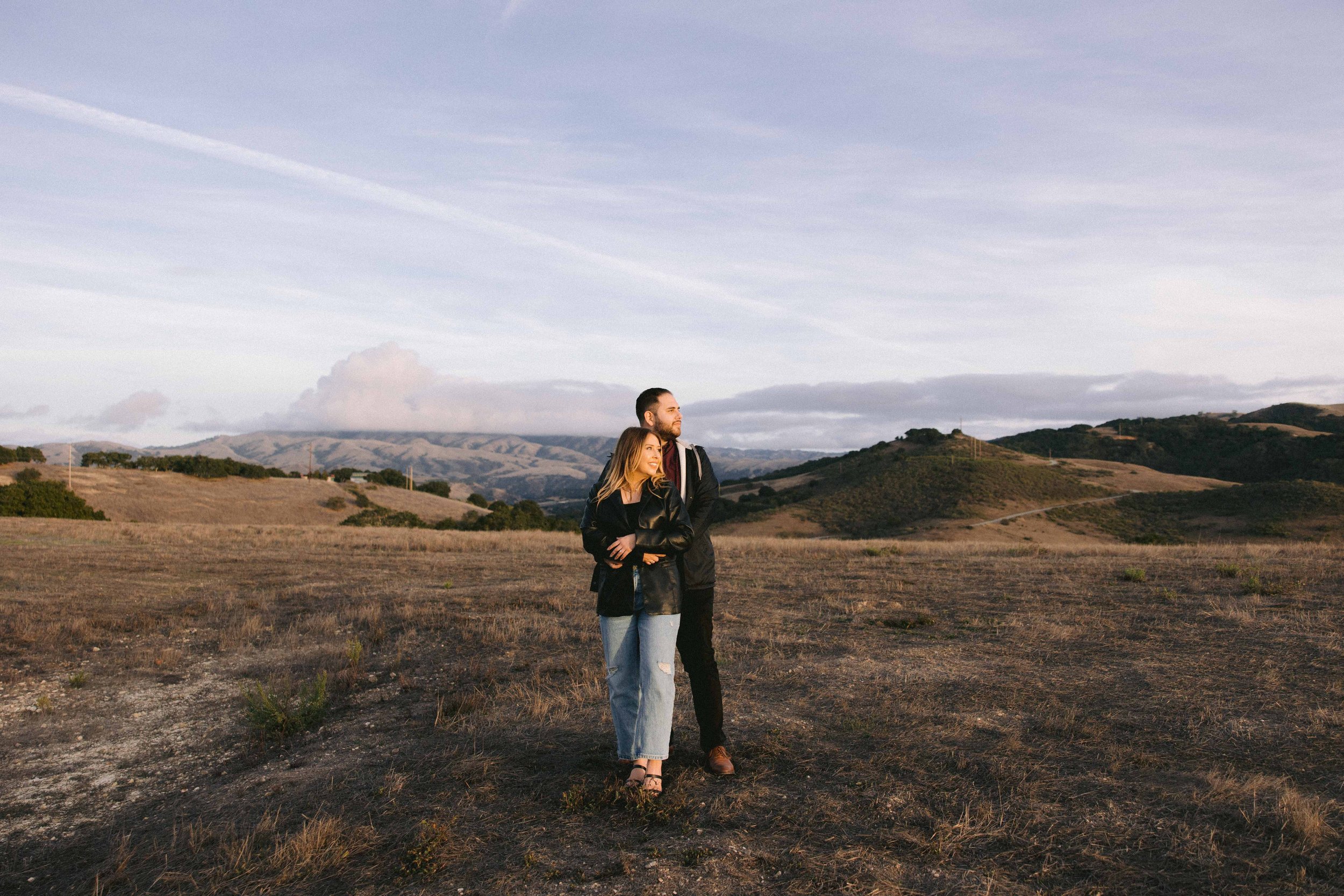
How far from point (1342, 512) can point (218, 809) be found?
68.9m

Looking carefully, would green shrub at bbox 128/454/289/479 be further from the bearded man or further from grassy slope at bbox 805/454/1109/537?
the bearded man

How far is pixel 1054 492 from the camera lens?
6719 centimetres

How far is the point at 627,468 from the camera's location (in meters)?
4.41

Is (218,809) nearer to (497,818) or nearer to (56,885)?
(56,885)

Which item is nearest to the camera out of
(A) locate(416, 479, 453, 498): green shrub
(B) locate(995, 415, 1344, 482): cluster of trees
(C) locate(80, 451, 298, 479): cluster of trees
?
(C) locate(80, 451, 298, 479): cluster of trees

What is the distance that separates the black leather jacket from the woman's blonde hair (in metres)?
0.05

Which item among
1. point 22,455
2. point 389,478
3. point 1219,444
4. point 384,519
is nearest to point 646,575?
point 384,519

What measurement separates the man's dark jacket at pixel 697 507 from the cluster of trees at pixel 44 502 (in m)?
49.3

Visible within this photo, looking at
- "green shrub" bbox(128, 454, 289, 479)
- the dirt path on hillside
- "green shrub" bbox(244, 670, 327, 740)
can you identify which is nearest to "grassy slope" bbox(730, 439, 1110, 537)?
the dirt path on hillside

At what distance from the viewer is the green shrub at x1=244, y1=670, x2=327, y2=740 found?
6180 millimetres

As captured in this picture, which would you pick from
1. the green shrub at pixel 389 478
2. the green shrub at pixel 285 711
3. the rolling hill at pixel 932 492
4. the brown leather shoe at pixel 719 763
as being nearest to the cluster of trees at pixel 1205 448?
the rolling hill at pixel 932 492

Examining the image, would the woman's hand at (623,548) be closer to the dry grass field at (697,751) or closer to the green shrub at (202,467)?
the dry grass field at (697,751)

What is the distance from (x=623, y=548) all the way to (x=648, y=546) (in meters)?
0.15

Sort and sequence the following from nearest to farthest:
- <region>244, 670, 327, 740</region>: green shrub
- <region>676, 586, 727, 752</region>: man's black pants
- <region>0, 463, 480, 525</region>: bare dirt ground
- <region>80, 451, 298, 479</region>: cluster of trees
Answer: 1. <region>676, 586, 727, 752</region>: man's black pants
2. <region>244, 670, 327, 740</region>: green shrub
3. <region>0, 463, 480, 525</region>: bare dirt ground
4. <region>80, 451, 298, 479</region>: cluster of trees
